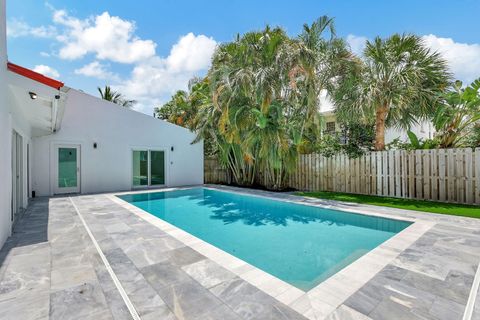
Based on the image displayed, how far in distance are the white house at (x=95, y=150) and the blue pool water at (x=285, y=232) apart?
414 centimetres

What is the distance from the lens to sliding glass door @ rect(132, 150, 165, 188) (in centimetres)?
1418

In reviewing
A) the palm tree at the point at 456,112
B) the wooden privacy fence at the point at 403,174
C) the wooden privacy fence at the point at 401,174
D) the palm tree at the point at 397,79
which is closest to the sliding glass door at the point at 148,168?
the wooden privacy fence at the point at 401,174

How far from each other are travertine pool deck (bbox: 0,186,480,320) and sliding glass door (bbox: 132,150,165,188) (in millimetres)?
8933

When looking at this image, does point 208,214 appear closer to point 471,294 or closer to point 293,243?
point 293,243

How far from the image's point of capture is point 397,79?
9469 millimetres

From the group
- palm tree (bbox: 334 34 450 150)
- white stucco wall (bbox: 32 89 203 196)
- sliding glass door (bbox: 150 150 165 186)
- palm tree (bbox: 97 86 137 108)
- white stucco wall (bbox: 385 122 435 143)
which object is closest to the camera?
palm tree (bbox: 334 34 450 150)

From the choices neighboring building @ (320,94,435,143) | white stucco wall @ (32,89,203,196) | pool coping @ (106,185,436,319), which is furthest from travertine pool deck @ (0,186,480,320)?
neighboring building @ (320,94,435,143)

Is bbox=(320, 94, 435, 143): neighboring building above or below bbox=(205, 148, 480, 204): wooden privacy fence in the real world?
above

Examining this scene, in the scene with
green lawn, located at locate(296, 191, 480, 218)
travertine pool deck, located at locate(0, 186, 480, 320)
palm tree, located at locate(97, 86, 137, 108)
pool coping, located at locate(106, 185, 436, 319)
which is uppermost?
palm tree, located at locate(97, 86, 137, 108)

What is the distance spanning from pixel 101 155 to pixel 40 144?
2.62m

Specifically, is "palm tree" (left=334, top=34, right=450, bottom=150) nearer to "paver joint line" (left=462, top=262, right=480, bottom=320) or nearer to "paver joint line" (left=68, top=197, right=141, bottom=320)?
"paver joint line" (left=462, top=262, right=480, bottom=320)

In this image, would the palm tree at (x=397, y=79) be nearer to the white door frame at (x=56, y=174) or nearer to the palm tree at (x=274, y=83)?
the palm tree at (x=274, y=83)

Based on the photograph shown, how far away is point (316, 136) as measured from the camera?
12.9m

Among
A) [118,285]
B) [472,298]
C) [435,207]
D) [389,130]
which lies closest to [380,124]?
[435,207]
